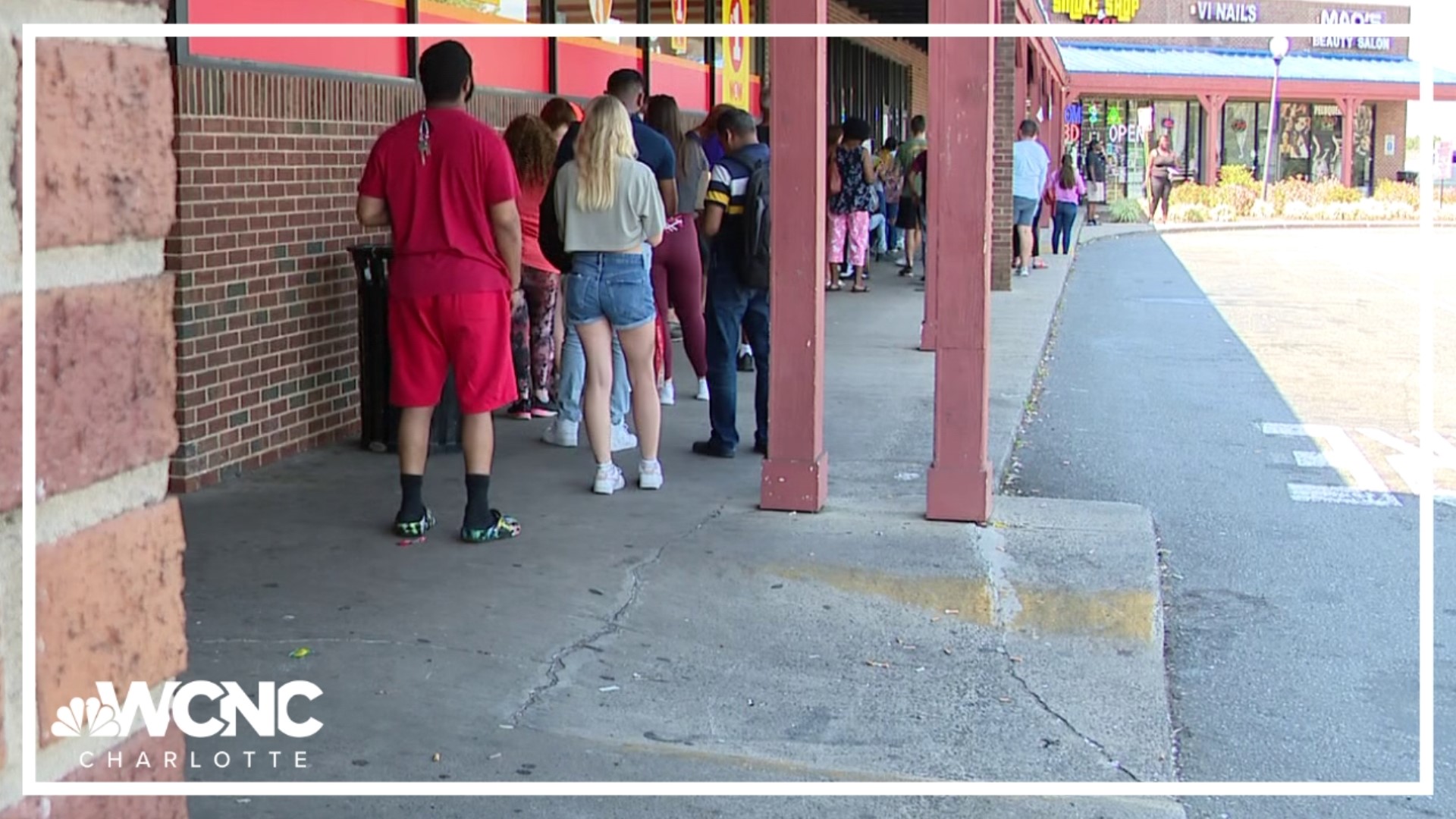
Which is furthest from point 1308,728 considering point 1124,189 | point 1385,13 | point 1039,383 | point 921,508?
point 1385,13

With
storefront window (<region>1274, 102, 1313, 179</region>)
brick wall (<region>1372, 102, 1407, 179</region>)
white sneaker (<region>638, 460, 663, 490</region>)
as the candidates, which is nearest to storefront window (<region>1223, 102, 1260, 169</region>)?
storefront window (<region>1274, 102, 1313, 179</region>)

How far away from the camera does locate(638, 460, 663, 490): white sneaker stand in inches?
285

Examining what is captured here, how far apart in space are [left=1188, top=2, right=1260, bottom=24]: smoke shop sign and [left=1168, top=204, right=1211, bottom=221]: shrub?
1690cm

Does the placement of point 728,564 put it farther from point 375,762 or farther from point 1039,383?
point 1039,383

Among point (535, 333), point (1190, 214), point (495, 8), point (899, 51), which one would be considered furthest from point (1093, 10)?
point (535, 333)

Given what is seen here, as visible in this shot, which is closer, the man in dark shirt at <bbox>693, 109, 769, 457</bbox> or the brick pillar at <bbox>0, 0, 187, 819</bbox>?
the brick pillar at <bbox>0, 0, 187, 819</bbox>

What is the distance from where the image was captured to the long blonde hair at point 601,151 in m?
6.82

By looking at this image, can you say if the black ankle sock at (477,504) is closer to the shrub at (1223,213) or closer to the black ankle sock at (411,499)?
the black ankle sock at (411,499)

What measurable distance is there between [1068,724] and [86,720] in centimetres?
366

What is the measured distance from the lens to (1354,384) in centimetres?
1197

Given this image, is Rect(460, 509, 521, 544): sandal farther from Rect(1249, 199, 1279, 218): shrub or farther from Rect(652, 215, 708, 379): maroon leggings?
Rect(1249, 199, 1279, 218): shrub

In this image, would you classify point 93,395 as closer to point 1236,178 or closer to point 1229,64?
point 1236,178

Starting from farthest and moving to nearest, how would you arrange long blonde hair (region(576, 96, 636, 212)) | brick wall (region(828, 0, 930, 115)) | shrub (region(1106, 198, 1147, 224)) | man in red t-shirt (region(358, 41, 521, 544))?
shrub (region(1106, 198, 1147, 224)) → brick wall (region(828, 0, 930, 115)) → long blonde hair (region(576, 96, 636, 212)) → man in red t-shirt (region(358, 41, 521, 544))

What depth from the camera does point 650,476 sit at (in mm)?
7254
